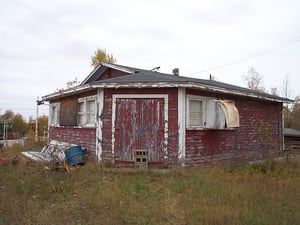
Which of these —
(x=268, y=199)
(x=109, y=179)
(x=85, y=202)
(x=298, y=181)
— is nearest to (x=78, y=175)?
(x=109, y=179)

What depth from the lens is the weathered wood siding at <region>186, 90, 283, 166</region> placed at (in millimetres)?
8984

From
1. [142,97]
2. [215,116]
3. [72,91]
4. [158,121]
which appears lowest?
[158,121]

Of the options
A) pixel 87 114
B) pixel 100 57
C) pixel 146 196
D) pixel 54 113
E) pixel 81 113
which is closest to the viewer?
pixel 146 196

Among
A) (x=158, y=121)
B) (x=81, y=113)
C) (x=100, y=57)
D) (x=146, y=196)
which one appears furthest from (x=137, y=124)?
(x=100, y=57)

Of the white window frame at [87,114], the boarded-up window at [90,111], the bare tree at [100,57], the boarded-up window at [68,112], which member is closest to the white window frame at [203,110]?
the white window frame at [87,114]

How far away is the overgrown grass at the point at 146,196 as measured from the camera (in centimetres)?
461

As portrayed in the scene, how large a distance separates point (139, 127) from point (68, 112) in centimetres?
434

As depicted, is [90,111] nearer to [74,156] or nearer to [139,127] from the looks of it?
[74,156]

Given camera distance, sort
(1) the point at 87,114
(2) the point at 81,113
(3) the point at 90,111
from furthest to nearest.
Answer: (2) the point at 81,113 → (1) the point at 87,114 → (3) the point at 90,111

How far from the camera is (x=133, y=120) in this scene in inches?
350

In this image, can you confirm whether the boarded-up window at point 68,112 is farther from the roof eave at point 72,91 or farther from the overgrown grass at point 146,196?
the overgrown grass at point 146,196

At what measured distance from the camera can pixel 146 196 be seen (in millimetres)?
5879

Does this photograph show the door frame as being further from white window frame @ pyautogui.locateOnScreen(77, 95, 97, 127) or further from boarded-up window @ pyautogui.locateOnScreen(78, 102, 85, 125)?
boarded-up window @ pyautogui.locateOnScreen(78, 102, 85, 125)

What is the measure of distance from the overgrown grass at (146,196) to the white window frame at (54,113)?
5095 millimetres
